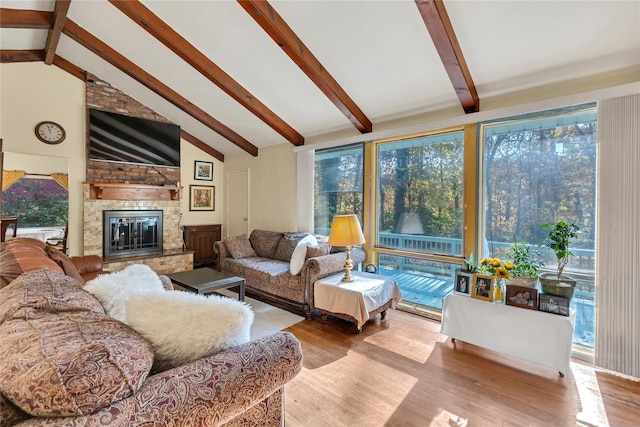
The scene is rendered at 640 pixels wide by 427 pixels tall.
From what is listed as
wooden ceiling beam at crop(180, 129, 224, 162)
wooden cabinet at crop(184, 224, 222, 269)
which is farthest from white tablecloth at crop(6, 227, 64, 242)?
wooden ceiling beam at crop(180, 129, 224, 162)

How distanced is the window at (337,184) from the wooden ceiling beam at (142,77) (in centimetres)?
182

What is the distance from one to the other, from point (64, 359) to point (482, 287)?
286 centimetres

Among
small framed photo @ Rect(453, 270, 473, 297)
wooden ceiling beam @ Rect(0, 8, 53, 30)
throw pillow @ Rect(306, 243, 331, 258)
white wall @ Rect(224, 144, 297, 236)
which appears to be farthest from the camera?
white wall @ Rect(224, 144, 297, 236)

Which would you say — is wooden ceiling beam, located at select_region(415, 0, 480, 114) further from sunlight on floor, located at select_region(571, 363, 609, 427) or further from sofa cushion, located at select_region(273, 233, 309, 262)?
sofa cushion, located at select_region(273, 233, 309, 262)

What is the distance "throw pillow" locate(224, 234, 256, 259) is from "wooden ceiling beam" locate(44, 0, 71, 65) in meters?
3.29

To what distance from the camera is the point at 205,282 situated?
308cm

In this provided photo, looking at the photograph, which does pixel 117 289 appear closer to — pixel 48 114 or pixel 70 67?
pixel 48 114

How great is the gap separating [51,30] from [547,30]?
5407 mm

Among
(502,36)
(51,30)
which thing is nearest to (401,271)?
(502,36)

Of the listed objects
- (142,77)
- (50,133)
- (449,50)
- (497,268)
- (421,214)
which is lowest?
(497,268)

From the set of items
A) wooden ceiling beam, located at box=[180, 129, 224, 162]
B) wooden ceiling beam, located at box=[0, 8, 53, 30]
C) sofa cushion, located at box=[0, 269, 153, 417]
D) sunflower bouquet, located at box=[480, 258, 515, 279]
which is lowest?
sunflower bouquet, located at box=[480, 258, 515, 279]

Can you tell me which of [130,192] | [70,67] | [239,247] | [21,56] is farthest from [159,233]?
[21,56]

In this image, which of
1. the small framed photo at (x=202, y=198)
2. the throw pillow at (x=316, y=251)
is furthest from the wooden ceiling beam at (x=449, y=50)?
the small framed photo at (x=202, y=198)

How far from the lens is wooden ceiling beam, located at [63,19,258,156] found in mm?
3654
